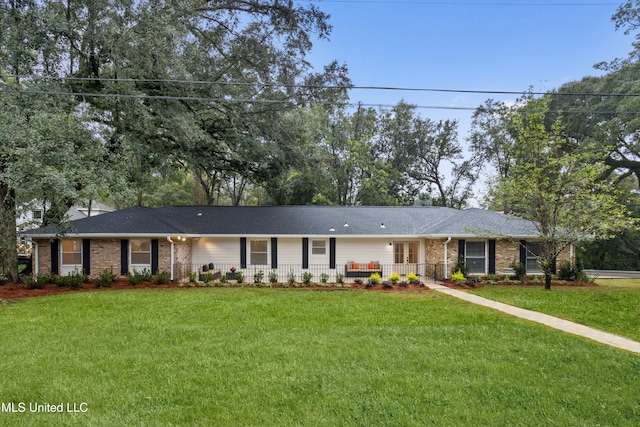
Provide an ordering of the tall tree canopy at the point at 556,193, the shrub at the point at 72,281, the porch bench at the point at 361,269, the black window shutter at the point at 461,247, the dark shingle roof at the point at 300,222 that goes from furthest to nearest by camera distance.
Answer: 1. the porch bench at the point at 361,269
2. the black window shutter at the point at 461,247
3. the dark shingle roof at the point at 300,222
4. the shrub at the point at 72,281
5. the tall tree canopy at the point at 556,193

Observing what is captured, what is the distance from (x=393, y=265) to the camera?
1639cm

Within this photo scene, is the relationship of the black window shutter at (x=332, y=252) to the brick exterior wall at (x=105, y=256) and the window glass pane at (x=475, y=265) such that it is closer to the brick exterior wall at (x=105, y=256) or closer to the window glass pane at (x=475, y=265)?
the window glass pane at (x=475, y=265)

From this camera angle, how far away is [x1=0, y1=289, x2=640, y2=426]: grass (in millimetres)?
3697

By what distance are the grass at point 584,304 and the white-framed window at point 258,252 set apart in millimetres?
9548

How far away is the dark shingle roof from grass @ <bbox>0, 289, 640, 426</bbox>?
674 cm

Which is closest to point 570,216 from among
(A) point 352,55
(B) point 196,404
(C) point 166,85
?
(A) point 352,55

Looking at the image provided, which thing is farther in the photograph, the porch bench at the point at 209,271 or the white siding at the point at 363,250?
the white siding at the point at 363,250

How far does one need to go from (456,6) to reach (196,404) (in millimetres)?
15100

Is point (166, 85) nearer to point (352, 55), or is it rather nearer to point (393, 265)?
point (352, 55)

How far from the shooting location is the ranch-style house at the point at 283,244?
46.8ft

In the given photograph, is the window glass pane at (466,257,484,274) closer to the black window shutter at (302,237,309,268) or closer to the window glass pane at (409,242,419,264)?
the window glass pane at (409,242,419,264)

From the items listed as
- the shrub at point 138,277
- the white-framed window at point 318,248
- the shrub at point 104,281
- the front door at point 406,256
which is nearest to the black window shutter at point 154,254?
the shrub at point 138,277

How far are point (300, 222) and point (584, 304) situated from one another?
11.8 m

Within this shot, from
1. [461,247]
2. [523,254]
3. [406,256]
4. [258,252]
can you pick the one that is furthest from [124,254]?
[523,254]
